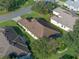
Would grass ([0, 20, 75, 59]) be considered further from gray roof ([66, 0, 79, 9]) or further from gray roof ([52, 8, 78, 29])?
gray roof ([66, 0, 79, 9])

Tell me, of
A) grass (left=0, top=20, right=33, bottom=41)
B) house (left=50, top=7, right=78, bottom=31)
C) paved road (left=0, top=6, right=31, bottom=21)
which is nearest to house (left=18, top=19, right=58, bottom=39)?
grass (left=0, top=20, right=33, bottom=41)

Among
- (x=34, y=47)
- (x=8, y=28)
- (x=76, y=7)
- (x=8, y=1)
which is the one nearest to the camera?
(x=34, y=47)

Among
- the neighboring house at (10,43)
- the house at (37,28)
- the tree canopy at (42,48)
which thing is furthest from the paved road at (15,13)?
the tree canopy at (42,48)

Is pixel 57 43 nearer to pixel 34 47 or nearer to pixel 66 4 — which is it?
pixel 34 47

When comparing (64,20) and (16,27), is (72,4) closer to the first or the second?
(64,20)

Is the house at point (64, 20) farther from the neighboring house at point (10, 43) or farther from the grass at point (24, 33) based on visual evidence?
the neighboring house at point (10, 43)

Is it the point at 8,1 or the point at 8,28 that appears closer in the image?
the point at 8,28

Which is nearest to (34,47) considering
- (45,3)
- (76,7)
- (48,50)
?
(48,50)
